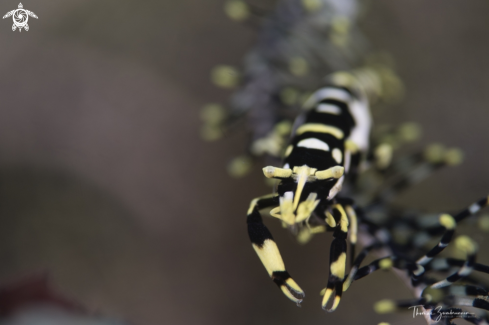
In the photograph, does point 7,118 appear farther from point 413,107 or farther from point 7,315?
point 413,107

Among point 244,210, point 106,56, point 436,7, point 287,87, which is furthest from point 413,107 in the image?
point 106,56

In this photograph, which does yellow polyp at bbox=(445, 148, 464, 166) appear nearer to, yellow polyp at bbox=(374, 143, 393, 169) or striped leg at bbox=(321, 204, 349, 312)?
yellow polyp at bbox=(374, 143, 393, 169)

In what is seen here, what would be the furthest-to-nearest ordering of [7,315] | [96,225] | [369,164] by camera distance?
[96,225]
[369,164]
[7,315]

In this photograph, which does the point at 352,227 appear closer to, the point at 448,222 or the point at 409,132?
the point at 448,222

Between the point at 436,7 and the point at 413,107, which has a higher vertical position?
the point at 436,7


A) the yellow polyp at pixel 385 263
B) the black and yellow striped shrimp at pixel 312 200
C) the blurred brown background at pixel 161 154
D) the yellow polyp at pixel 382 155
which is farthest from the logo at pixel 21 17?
the yellow polyp at pixel 385 263

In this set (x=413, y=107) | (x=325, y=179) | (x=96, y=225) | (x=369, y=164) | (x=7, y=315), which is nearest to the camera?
(x=325, y=179)

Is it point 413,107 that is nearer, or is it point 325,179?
point 325,179
